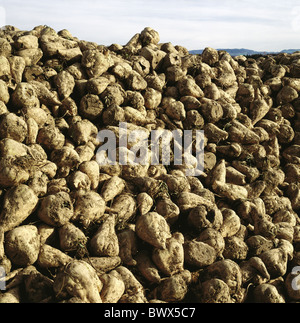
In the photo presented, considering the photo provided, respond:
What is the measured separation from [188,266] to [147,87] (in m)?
2.77

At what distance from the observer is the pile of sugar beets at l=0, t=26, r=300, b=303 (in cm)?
332

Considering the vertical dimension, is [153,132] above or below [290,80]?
below

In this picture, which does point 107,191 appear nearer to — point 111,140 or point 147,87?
point 111,140

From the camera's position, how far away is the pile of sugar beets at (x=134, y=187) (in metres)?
3.32

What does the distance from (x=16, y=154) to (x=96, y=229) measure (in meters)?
1.10

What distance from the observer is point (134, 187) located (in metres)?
4.21

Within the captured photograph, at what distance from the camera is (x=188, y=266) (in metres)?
3.76

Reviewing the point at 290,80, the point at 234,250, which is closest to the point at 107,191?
the point at 234,250

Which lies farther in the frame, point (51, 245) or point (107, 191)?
point (107, 191)

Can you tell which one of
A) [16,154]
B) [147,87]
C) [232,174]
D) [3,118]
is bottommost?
[232,174]
